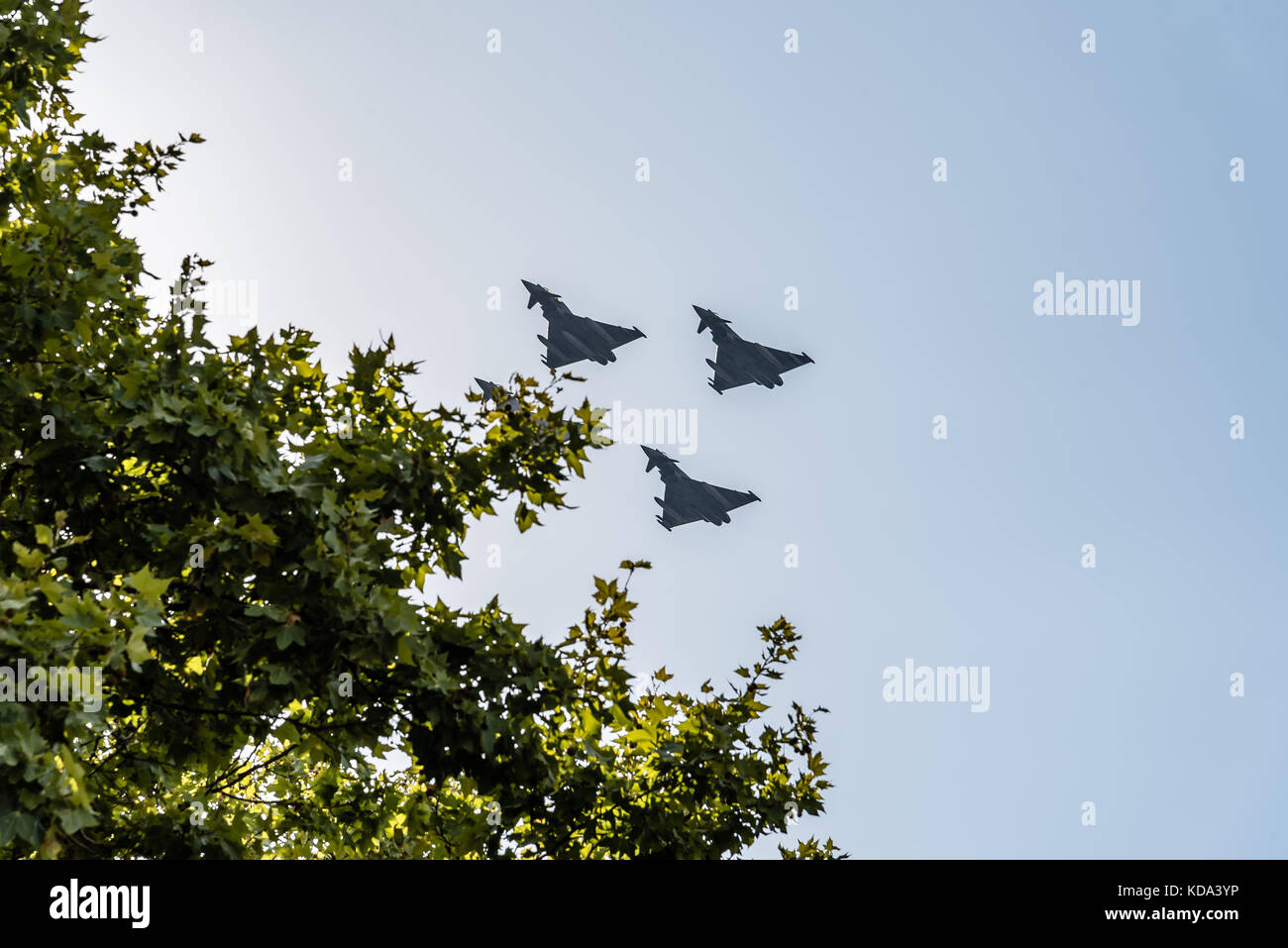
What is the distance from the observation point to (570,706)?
21.5 ft

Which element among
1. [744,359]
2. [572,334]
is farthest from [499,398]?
[744,359]

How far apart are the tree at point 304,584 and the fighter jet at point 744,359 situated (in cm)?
2027

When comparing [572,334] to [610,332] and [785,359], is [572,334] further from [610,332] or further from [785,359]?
[785,359]

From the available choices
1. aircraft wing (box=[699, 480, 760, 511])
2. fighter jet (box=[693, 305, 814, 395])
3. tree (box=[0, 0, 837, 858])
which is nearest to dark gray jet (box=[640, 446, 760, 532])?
aircraft wing (box=[699, 480, 760, 511])

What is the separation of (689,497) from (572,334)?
235 inches

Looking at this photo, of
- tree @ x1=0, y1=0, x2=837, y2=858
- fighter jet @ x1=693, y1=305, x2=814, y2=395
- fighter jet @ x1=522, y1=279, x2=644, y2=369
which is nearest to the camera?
tree @ x1=0, y1=0, x2=837, y2=858

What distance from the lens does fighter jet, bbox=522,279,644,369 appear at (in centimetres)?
2527

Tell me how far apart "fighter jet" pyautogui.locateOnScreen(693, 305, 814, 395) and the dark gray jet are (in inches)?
124

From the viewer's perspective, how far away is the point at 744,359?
2759cm

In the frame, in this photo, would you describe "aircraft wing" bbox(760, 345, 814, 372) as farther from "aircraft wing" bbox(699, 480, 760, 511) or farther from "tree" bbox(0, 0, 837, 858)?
"tree" bbox(0, 0, 837, 858)
